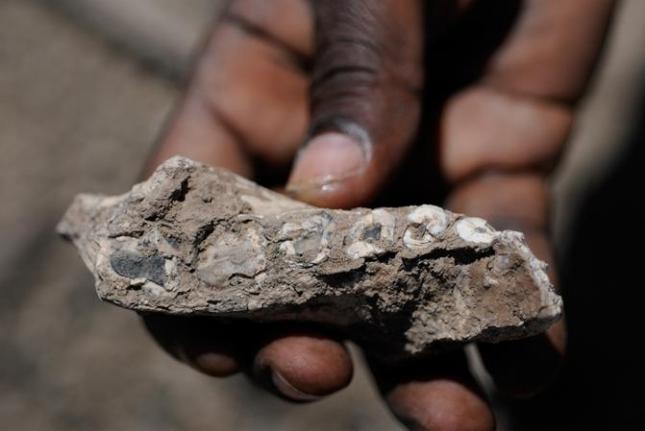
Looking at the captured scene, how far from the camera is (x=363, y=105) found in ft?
5.45

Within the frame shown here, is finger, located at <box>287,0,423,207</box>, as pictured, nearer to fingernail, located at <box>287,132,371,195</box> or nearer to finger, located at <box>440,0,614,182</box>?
fingernail, located at <box>287,132,371,195</box>

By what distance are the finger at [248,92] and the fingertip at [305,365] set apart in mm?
530

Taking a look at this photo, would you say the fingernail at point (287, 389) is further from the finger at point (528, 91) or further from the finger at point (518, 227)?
the finger at point (528, 91)

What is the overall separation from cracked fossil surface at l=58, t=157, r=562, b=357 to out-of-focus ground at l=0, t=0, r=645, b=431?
1.05 meters

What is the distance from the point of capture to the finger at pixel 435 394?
1.66 metres

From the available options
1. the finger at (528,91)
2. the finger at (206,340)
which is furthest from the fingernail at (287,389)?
the finger at (528,91)

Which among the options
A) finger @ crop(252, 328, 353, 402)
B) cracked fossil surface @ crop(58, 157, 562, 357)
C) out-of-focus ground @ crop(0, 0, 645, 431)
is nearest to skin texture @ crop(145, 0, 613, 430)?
finger @ crop(252, 328, 353, 402)

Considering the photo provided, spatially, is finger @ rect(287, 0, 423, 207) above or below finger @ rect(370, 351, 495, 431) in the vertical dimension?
above

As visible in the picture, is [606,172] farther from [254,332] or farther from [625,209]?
[254,332]

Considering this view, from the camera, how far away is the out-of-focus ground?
94.7 inches

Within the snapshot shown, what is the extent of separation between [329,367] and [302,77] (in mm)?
848

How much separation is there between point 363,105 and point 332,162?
13 cm

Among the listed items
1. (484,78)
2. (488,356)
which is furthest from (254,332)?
(484,78)

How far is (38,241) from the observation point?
8.87 ft
